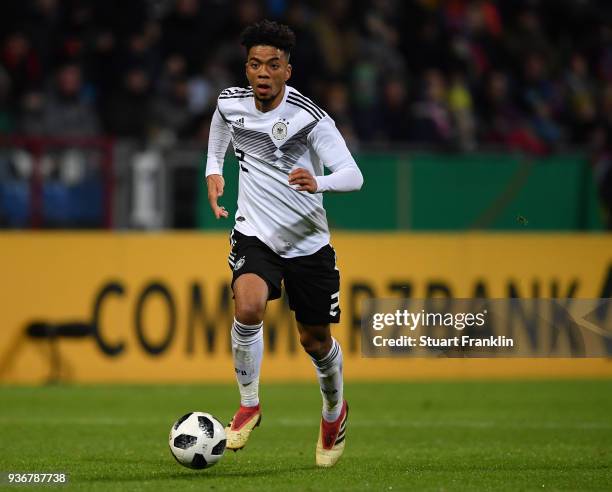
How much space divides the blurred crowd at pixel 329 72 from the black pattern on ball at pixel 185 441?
7.58 m

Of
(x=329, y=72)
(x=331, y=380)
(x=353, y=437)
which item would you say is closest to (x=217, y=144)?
(x=331, y=380)

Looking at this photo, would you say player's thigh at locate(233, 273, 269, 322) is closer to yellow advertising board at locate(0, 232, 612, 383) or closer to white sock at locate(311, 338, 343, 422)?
white sock at locate(311, 338, 343, 422)

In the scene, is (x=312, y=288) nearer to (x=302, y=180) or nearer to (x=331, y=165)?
(x=331, y=165)

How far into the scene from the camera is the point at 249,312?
299 inches

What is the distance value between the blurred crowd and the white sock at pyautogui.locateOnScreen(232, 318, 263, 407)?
7168 millimetres

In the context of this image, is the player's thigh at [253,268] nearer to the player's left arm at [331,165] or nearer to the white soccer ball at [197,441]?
the player's left arm at [331,165]

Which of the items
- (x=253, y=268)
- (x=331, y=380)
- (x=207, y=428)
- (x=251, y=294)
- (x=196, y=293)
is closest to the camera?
(x=207, y=428)

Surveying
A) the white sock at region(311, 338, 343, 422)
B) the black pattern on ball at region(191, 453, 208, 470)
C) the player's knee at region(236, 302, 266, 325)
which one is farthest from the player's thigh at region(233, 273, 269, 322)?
the black pattern on ball at region(191, 453, 208, 470)

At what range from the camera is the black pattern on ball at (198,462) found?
7.48m

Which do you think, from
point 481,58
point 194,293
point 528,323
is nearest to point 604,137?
point 481,58

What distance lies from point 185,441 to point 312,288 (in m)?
1.10

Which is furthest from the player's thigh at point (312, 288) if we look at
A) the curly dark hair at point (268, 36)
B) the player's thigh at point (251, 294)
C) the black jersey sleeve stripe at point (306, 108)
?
the curly dark hair at point (268, 36)

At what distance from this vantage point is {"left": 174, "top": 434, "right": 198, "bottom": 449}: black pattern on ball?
7453 millimetres

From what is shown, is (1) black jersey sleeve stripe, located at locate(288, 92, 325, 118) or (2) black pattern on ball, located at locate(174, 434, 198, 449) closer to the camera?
(2) black pattern on ball, located at locate(174, 434, 198, 449)
